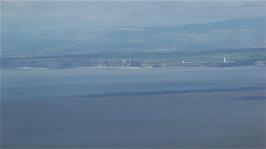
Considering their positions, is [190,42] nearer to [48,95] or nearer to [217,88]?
[217,88]

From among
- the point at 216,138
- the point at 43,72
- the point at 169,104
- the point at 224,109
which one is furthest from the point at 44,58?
the point at 216,138

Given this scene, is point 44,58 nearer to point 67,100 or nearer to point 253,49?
point 67,100

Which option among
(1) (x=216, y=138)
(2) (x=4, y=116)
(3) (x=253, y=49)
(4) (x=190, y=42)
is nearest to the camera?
(1) (x=216, y=138)

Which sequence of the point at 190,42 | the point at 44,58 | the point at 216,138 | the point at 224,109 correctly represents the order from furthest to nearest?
the point at 190,42 < the point at 44,58 < the point at 224,109 < the point at 216,138

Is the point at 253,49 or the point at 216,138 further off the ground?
the point at 253,49

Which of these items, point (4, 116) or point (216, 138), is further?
point (4, 116)

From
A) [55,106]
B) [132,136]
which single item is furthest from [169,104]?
[132,136]
